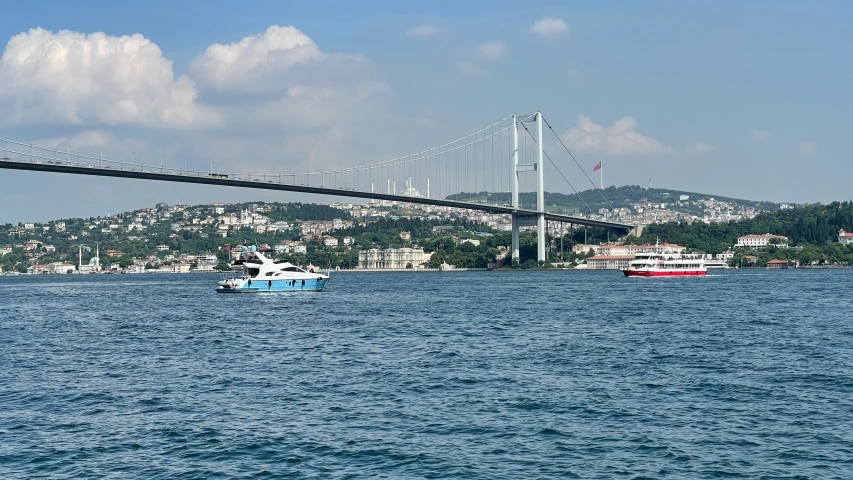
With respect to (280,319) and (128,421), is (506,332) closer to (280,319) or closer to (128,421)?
(280,319)

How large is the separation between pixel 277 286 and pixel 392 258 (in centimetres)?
9240

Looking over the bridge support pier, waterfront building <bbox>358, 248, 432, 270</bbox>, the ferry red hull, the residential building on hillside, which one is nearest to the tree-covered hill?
the residential building on hillside

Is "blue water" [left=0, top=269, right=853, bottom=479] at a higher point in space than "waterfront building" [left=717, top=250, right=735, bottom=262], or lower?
lower

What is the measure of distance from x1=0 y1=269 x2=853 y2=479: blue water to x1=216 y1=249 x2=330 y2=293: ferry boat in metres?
17.5

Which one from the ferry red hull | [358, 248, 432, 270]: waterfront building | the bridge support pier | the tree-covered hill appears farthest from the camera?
[358, 248, 432, 270]: waterfront building

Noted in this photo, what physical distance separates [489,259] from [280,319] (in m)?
84.1

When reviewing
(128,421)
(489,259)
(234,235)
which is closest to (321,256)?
(489,259)

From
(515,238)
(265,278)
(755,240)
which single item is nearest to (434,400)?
(265,278)

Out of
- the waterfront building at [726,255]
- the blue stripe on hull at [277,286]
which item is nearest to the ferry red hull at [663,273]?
the blue stripe on hull at [277,286]

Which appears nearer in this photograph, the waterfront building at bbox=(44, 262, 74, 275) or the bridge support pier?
the bridge support pier

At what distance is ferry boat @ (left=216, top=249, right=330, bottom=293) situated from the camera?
44.0 metres

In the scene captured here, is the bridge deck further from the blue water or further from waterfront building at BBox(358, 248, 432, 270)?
waterfront building at BBox(358, 248, 432, 270)

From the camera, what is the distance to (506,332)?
23.5m

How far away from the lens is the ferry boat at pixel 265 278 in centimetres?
4397
